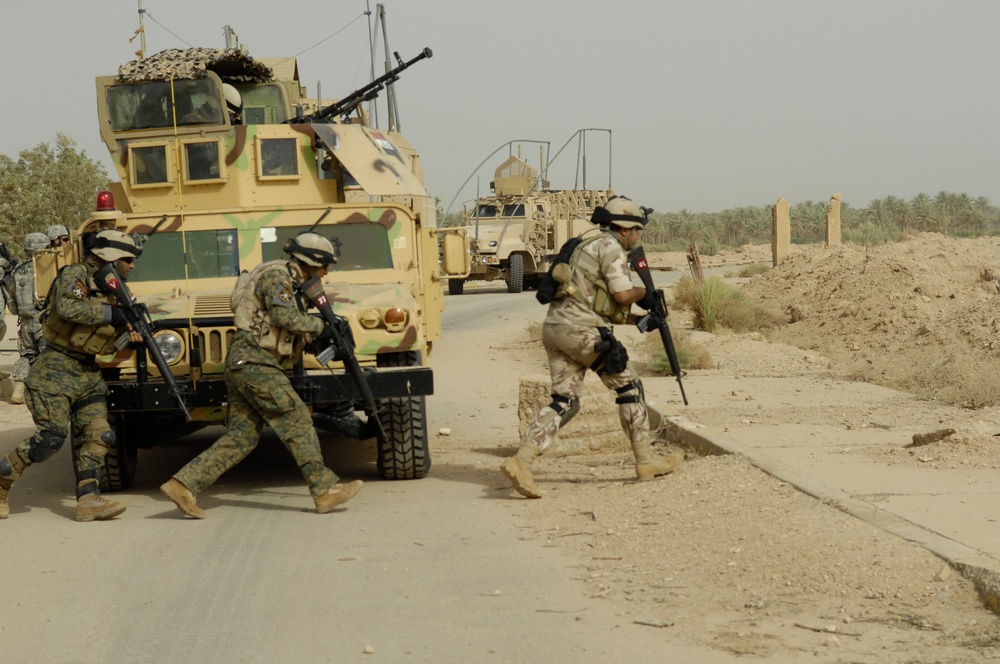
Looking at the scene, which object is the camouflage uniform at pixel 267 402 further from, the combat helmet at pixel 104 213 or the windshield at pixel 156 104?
the windshield at pixel 156 104

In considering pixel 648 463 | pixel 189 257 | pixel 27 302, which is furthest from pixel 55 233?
pixel 648 463

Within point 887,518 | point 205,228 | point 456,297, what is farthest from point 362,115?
point 456,297

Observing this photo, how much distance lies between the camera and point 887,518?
19.8 ft

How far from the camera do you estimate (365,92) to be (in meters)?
13.4

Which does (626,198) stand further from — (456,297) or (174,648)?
(456,297)

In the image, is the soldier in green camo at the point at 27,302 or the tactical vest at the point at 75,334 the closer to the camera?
the tactical vest at the point at 75,334

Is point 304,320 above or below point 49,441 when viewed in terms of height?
above

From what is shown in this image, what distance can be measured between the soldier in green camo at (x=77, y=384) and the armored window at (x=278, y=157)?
2.79m

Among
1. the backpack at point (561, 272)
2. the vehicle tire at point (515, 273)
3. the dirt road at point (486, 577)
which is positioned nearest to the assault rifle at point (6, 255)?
the dirt road at point (486, 577)

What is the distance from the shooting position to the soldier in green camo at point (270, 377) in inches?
277

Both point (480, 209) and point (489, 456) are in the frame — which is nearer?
point (489, 456)

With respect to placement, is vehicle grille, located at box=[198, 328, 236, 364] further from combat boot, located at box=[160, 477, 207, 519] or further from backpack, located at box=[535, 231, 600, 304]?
backpack, located at box=[535, 231, 600, 304]

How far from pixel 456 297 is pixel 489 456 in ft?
71.4

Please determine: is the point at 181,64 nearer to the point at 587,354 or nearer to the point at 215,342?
the point at 215,342
